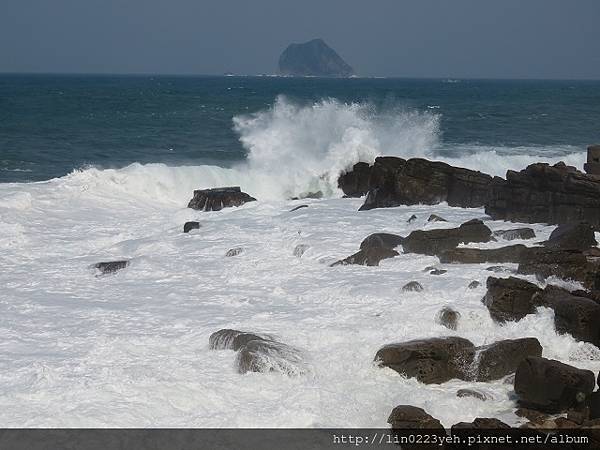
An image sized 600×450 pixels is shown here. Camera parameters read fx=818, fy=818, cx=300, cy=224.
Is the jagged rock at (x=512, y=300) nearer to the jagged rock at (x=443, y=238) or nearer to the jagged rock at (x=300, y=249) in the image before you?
the jagged rock at (x=443, y=238)

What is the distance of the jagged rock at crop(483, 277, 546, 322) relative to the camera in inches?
465

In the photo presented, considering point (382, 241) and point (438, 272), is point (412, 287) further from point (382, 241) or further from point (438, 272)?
point (382, 241)

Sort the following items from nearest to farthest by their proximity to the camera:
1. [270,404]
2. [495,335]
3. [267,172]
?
[270,404], [495,335], [267,172]

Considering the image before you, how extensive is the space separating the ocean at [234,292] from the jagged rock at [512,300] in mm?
145

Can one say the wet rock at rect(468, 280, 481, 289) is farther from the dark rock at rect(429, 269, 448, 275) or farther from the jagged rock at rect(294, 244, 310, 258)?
the jagged rock at rect(294, 244, 310, 258)

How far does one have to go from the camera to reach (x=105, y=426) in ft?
28.9

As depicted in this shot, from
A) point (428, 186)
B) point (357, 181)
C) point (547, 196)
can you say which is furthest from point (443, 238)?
point (357, 181)

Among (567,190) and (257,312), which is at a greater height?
(567,190)

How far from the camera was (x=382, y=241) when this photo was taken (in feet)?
52.1

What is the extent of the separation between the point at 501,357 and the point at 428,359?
0.92 metres

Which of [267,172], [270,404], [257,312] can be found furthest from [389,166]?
[270,404]

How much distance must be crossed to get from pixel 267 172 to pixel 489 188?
1042 cm

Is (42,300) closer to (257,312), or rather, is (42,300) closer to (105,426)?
(257,312)

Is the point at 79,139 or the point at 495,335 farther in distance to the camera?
the point at 79,139
